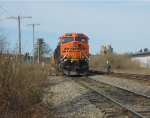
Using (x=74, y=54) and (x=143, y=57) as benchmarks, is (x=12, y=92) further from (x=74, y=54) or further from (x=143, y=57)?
(x=143, y=57)

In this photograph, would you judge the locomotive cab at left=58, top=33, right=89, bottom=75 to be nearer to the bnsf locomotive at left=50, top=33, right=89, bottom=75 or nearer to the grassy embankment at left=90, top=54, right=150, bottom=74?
the bnsf locomotive at left=50, top=33, right=89, bottom=75

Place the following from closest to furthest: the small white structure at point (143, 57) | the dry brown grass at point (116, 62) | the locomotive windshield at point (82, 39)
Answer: the locomotive windshield at point (82, 39)
the dry brown grass at point (116, 62)
the small white structure at point (143, 57)

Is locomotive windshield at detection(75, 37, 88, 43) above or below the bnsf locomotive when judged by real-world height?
above

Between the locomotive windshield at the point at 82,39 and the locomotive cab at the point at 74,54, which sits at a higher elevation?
the locomotive windshield at the point at 82,39

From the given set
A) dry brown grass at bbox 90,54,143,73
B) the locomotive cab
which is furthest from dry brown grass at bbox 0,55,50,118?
dry brown grass at bbox 90,54,143,73

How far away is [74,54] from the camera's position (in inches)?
1405

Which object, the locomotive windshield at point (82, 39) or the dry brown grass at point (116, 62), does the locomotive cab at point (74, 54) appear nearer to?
the locomotive windshield at point (82, 39)

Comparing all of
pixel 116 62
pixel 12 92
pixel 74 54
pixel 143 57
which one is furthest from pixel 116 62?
pixel 12 92

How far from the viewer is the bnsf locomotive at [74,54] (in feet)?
116

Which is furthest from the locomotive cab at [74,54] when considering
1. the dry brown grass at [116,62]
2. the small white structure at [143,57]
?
the small white structure at [143,57]

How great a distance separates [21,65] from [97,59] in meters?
75.8

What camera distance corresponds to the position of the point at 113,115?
37.5 ft

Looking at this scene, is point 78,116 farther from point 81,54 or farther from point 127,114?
point 81,54

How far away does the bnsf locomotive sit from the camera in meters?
35.2
